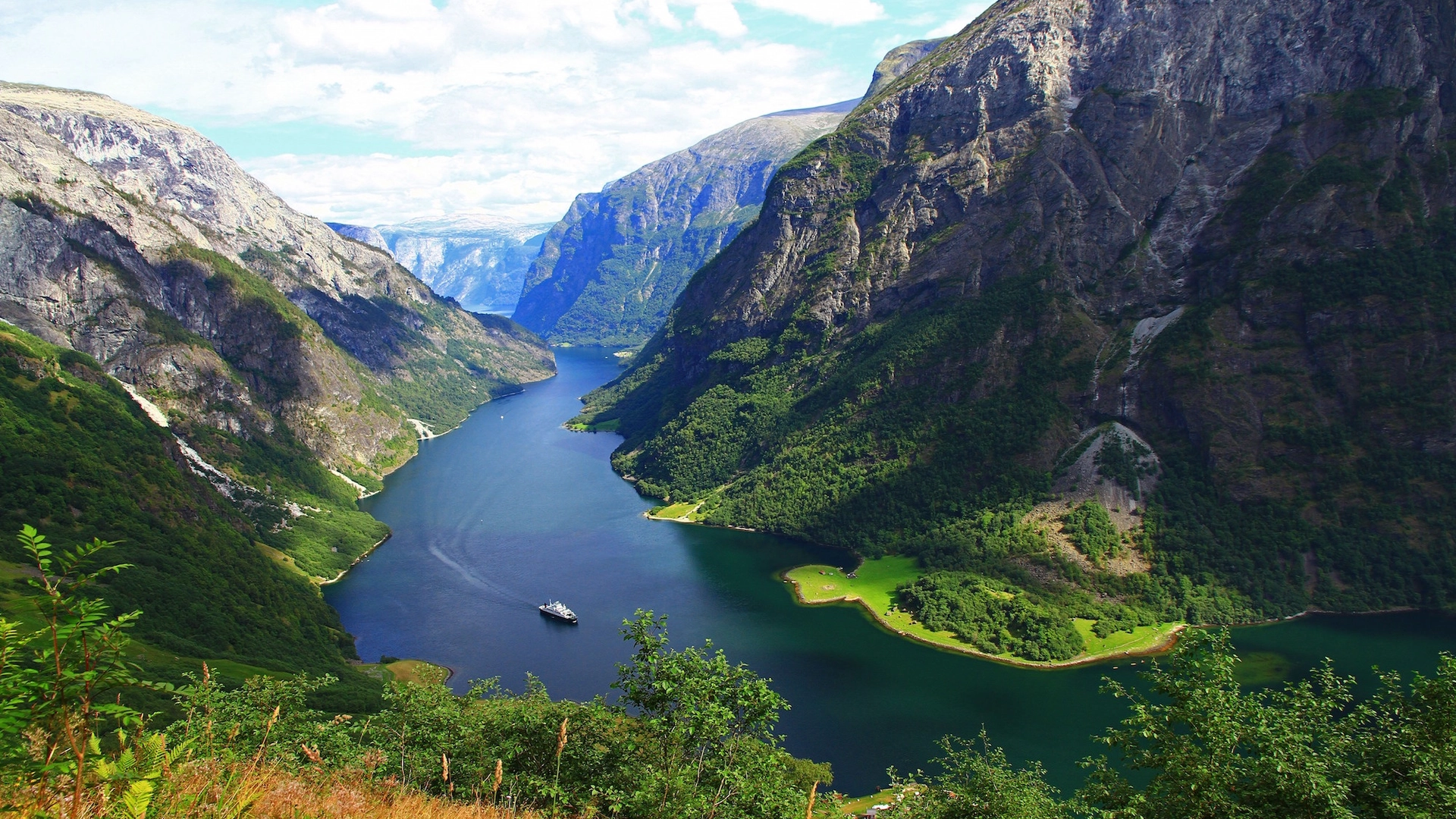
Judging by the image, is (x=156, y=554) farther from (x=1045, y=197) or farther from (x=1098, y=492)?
(x=1045, y=197)

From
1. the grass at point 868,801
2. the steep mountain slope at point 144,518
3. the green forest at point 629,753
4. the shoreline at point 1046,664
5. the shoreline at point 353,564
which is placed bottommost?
the shoreline at point 353,564

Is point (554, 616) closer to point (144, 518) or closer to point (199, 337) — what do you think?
point (144, 518)

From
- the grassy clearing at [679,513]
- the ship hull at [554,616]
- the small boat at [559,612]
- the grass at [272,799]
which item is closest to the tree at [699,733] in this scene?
the grass at [272,799]

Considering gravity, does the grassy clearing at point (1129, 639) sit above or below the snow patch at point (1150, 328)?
below

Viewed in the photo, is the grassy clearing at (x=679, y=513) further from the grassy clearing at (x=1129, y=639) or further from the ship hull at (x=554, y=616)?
the grassy clearing at (x=1129, y=639)

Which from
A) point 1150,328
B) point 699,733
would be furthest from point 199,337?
point 1150,328
